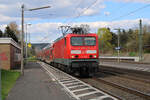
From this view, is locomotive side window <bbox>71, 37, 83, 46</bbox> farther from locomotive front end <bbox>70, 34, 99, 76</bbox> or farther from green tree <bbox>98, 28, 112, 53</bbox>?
green tree <bbox>98, 28, 112, 53</bbox>

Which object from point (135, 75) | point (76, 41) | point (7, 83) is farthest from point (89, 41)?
point (7, 83)

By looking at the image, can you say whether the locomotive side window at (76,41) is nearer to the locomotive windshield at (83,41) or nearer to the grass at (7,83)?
the locomotive windshield at (83,41)

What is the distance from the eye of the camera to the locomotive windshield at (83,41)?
18073 millimetres

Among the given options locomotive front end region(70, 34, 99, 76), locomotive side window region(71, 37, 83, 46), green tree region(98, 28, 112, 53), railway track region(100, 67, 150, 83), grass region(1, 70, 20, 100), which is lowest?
railway track region(100, 67, 150, 83)

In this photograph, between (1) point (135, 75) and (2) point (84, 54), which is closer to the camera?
(2) point (84, 54)

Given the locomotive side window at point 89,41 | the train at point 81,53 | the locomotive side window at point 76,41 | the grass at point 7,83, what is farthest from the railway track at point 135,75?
the grass at point 7,83

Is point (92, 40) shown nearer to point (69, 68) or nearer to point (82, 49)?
point (82, 49)

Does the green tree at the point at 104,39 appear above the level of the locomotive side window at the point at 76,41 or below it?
above

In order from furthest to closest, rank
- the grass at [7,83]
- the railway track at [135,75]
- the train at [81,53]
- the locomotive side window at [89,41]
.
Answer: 1. the locomotive side window at [89,41]
2. the train at [81,53]
3. the railway track at [135,75]
4. the grass at [7,83]

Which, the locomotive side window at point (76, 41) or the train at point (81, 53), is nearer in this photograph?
the train at point (81, 53)

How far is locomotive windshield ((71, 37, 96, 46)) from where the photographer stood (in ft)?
59.3

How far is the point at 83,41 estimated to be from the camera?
59.9 ft

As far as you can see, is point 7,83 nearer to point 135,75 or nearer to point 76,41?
point 76,41

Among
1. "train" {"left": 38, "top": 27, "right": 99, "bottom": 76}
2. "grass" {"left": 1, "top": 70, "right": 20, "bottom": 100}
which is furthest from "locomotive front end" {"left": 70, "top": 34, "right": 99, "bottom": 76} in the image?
"grass" {"left": 1, "top": 70, "right": 20, "bottom": 100}
